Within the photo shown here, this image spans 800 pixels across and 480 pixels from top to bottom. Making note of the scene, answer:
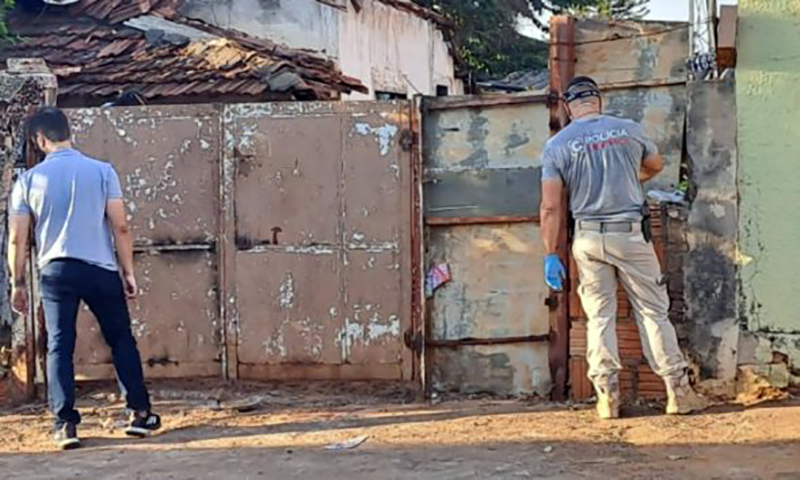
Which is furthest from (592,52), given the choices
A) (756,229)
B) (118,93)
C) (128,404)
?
(118,93)

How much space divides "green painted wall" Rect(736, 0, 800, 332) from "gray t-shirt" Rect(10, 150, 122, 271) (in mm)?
3558


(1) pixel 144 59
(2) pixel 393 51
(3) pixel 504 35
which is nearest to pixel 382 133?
(1) pixel 144 59

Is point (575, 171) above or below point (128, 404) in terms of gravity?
above

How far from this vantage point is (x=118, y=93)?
9.52 metres

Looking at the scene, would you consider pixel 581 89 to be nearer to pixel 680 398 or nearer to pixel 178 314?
pixel 680 398

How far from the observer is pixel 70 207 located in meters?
5.86

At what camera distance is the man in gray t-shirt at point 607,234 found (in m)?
5.74

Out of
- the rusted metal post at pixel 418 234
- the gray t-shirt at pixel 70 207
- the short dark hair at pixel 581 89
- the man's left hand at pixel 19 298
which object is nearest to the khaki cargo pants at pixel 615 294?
the short dark hair at pixel 581 89

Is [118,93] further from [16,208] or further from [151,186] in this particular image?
[16,208]

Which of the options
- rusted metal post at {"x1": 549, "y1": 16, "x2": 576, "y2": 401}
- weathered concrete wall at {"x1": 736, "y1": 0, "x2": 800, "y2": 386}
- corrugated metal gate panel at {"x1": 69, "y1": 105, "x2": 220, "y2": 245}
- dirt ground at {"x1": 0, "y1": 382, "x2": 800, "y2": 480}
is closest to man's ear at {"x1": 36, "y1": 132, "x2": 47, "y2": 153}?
corrugated metal gate panel at {"x1": 69, "y1": 105, "x2": 220, "y2": 245}

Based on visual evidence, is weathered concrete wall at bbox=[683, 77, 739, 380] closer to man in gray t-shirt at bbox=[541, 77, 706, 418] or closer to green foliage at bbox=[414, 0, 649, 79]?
man in gray t-shirt at bbox=[541, 77, 706, 418]

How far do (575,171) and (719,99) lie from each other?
100 cm

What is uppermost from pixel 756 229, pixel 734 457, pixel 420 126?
pixel 420 126

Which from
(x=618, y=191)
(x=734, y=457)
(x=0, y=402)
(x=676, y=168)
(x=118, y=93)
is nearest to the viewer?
(x=734, y=457)
